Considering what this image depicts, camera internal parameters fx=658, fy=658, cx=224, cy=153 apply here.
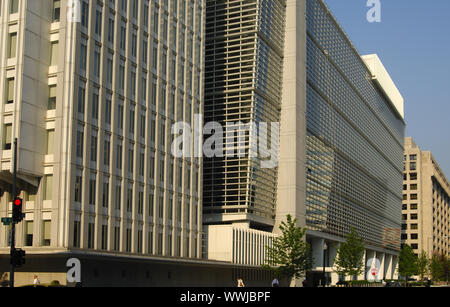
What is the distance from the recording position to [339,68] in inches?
4077

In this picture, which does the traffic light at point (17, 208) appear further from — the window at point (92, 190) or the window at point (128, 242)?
the window at point (128, 242)

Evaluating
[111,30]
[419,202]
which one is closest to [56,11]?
[111,30]

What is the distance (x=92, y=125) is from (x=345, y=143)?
211 feet

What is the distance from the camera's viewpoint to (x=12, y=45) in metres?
47.0

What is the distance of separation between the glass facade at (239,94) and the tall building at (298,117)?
120 mm

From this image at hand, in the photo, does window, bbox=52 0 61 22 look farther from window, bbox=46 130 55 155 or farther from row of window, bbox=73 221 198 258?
row of window, bbox=73 221 198 258

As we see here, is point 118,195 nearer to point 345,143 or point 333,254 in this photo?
point 333,254

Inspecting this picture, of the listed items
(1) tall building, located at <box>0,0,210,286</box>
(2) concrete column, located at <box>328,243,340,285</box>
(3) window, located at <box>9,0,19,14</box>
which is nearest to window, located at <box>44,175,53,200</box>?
(1) tall building, located at <box>0,0,210,286</box>

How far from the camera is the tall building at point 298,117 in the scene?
7200 cm

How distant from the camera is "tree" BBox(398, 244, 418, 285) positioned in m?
133
